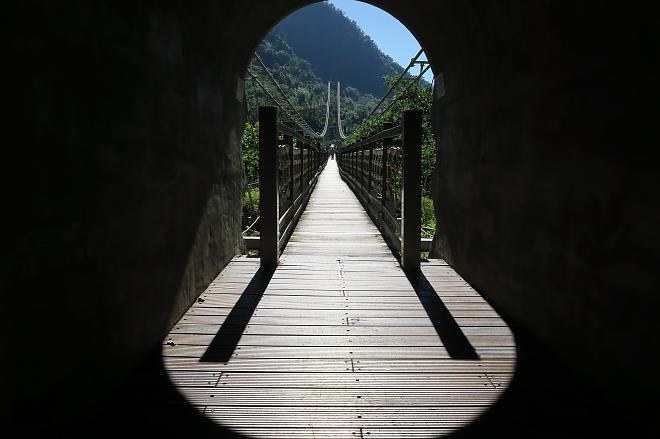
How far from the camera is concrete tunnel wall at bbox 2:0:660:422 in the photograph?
122cm

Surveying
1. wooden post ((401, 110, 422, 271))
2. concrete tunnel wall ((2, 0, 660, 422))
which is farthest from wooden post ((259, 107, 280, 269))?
wooden post ((401, 110, 422, 271))

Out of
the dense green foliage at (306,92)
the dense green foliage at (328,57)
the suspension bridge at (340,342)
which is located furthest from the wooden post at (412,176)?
the dense green foliage at (328,57)

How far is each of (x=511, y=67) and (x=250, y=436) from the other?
2.01m

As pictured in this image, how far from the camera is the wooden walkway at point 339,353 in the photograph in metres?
1.51

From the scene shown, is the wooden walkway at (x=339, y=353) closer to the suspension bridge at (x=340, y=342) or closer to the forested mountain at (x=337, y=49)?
the suspension bridge at (x=340, y=342)

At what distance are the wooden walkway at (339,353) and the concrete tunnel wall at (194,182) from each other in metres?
0.21

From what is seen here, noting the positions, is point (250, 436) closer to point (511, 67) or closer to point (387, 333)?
point (387, 333)

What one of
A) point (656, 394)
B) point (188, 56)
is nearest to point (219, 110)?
point (188, 56)

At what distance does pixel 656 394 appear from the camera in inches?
52.1

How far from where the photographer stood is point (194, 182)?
2633 mm

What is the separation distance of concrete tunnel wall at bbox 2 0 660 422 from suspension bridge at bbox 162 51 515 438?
9.4 inches

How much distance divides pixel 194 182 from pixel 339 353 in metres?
1.26

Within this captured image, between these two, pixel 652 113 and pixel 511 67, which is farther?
pixel 511 67

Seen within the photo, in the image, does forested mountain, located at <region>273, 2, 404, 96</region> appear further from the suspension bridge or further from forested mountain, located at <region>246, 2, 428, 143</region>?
the suspension bridge
